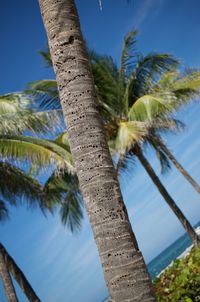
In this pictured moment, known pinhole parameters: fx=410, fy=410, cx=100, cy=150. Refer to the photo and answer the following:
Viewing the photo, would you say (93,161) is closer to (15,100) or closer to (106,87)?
(15,100)

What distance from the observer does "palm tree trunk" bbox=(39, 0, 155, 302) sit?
311 cm

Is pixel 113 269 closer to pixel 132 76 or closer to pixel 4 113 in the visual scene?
pixel 4 113

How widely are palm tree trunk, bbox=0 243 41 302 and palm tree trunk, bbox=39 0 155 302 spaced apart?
1020 cm

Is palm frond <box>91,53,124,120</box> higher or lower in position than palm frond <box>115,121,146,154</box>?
higher

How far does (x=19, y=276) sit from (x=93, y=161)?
10711 mm

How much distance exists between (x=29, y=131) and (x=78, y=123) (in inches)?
345

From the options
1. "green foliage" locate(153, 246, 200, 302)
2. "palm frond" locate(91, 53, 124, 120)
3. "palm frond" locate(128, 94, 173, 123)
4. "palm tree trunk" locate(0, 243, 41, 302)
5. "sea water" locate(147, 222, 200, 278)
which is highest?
"palm frond" locate(91, 53, 124, 120)

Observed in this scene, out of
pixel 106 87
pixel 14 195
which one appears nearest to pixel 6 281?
pixel 14 195

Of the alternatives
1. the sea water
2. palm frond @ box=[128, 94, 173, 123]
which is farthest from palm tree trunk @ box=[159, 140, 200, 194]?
the sea water

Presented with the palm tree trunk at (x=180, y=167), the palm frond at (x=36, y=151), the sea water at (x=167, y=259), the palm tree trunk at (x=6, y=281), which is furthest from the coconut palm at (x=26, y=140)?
the sea water at (x=167, y=259)

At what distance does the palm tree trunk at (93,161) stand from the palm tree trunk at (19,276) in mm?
10203

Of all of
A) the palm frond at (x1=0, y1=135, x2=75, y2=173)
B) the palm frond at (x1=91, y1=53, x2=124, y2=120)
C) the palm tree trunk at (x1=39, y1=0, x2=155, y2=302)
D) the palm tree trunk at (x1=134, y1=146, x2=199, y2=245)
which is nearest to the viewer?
the palm tree trunk at (x1=39, y1=0, x2=155, y2=302)

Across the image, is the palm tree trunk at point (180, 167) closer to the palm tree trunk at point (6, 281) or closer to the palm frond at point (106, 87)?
the palm frond at point (106, 87)

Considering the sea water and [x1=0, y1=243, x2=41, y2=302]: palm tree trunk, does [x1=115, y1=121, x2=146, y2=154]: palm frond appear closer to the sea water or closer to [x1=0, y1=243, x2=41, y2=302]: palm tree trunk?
[x1=0, y1=243, x2=41, y2=302]: palm tree trunk
